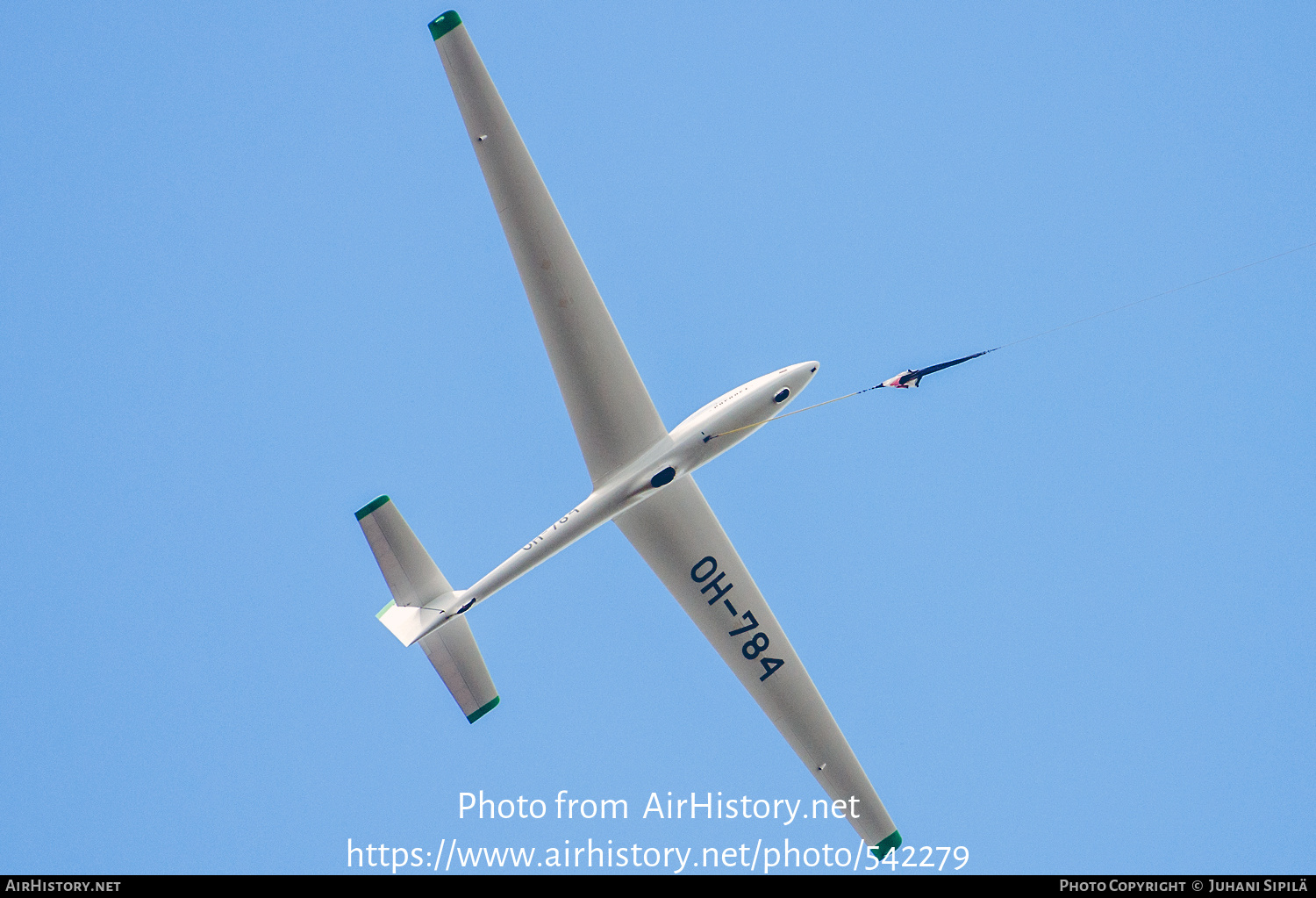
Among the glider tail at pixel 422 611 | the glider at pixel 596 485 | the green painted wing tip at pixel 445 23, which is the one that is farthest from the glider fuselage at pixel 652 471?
the green painted wing tip at pixel 445 23

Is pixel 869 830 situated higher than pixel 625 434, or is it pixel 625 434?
pixel 625 434

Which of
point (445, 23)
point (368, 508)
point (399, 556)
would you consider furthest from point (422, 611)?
point (445, 23)

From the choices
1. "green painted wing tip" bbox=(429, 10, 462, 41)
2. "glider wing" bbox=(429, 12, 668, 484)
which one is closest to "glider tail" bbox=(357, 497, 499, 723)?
"glider wing" bbox=(429, 12, 668, 484)

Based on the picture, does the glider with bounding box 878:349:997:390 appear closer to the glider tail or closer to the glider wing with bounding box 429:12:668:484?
the glider wing with bounding box 429:12:668:484

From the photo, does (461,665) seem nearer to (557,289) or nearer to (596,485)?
(596,485)

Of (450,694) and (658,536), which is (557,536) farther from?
(450,694)

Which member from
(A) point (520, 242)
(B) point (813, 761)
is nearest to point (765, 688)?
(B) point (813, 761)
